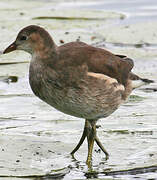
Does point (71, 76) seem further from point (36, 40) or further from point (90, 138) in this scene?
point (90, 138)

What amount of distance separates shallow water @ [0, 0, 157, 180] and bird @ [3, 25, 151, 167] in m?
0.34

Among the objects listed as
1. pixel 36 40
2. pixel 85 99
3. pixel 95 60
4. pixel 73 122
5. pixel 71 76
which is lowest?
pixel 73 122

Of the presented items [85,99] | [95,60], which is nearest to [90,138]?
[85,99]

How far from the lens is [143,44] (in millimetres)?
11453

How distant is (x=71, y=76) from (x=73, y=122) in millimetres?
1585

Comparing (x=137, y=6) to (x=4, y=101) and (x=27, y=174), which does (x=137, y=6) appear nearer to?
(x=4, y=101)

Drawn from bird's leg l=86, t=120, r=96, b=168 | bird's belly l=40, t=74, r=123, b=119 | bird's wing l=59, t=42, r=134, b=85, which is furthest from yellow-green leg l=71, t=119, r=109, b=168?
bird's wing l=59, t=42, r=134, b=85

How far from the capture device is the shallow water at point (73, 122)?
6762 mm

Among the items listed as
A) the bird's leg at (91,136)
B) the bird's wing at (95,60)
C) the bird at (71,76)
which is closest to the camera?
the bird at (71,76)

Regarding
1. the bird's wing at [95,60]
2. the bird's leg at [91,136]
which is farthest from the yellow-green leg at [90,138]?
the bird's wing at [95,60]

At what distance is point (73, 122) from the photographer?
8.12 m

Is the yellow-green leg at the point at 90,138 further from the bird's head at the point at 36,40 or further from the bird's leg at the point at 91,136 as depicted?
the bird's head at the point at 36,40

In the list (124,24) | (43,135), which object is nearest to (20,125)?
(43,135)

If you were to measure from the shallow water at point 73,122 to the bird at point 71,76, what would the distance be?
34cm
